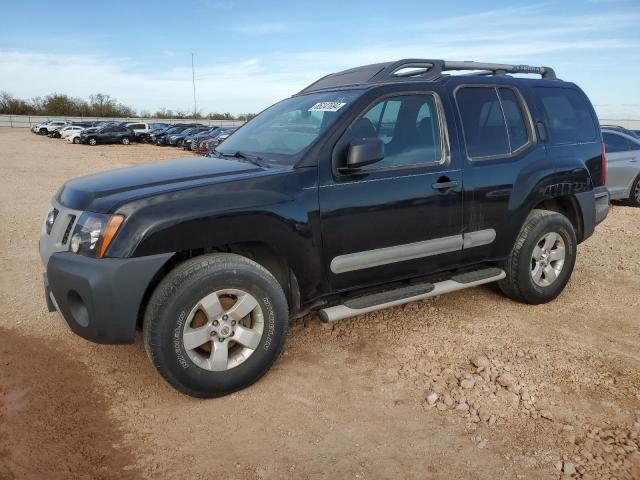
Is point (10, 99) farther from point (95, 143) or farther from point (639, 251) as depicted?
point (639, 251)

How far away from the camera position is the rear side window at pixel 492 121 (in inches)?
159

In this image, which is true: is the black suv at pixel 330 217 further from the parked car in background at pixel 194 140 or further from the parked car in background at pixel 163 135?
the parked car in background at pixel 163 135

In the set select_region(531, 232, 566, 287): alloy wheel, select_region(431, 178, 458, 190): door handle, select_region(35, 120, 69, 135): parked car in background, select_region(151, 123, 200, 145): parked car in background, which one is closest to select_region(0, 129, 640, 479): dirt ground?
select_region(531, 232, 566, 287): alloy wheel

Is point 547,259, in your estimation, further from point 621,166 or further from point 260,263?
point 621,166

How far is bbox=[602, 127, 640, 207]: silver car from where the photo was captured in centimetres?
972

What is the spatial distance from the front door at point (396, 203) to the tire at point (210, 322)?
543 millimetres

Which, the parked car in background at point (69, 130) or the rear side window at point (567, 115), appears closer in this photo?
the rear side window at point (567, 115)

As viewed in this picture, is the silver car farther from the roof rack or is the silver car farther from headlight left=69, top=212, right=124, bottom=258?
headlight left=69, top=212, right=124, bottom=258

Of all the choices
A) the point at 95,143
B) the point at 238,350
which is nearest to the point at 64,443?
the point at 238,350

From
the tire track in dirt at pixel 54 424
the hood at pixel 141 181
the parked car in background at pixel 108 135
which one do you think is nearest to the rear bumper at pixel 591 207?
the hood at pixel 141 181

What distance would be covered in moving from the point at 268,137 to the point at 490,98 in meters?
1.87

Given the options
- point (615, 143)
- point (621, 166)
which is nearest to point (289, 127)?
point (621, 166)

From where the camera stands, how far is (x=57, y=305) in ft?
10.1

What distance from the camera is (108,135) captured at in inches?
1385
